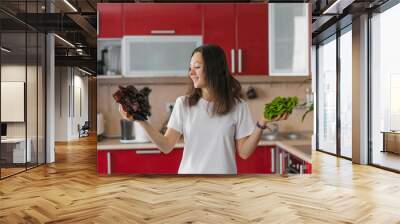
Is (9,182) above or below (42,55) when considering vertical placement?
below

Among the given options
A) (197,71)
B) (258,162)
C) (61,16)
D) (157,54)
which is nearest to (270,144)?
(258,162)

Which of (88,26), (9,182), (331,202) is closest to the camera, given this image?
(331,202)

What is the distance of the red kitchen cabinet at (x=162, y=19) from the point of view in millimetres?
4379

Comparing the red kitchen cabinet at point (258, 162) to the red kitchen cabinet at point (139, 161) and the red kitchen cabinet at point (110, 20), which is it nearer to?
the red kitchen cabinet at point (139, 161)

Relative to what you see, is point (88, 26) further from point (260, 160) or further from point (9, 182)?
point (260, 160)

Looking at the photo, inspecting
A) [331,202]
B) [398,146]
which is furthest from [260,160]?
[398,146]

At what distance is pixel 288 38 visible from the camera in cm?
438

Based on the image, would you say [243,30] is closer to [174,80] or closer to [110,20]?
[174,80]

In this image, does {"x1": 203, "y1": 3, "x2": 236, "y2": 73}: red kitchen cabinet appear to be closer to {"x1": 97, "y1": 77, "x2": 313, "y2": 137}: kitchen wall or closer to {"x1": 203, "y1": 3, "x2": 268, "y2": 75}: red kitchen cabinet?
{"x1": 203, "y1": 3, "x2": 268, "y2": 75}: red kitchen cabinet

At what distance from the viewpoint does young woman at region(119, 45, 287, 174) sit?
4.11 metres

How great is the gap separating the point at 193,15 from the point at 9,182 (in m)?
3.07

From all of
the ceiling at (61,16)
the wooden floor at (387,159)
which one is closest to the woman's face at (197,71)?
the ceiling at (61,16)

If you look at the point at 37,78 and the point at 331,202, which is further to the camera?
the point at 37,78

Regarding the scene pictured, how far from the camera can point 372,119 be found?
6672 mm
